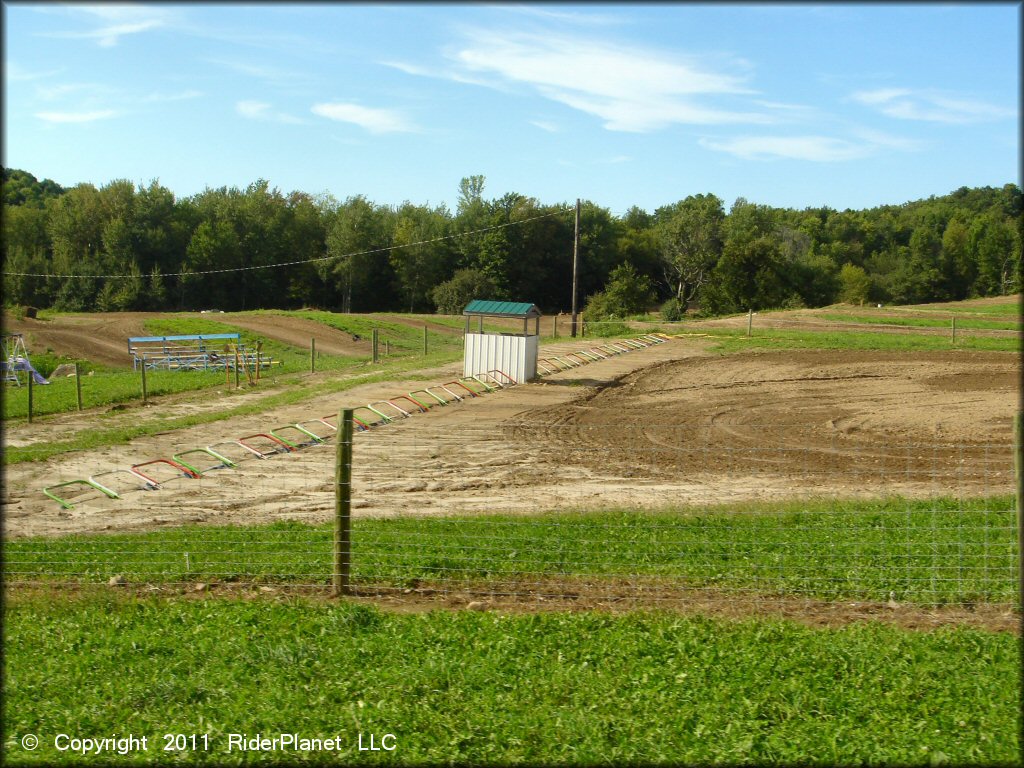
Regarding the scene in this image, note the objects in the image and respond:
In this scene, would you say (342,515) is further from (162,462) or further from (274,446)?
(274,446)

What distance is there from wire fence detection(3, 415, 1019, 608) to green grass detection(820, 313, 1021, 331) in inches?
1103

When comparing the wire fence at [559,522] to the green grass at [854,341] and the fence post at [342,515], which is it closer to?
the fence post at [342,515]

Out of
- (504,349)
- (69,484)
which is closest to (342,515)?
(69,484)

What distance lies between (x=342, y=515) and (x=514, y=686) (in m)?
2.81

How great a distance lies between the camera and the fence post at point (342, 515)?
7.78m

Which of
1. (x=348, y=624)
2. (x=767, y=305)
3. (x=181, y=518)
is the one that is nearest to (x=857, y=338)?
(x=767, y=305)

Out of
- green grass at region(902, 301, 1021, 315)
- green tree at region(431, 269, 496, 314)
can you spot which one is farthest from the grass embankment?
green tree at region(431, 269, 496, 314)

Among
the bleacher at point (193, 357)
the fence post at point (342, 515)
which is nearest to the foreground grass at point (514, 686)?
the fence post at point (342, 515)

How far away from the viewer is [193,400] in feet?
76.3

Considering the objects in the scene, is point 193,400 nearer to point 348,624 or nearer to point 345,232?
point 348,624

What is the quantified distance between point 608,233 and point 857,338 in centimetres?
3977

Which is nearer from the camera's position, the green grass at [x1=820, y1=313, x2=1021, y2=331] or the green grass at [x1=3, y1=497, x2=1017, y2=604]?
the green grass at [x1=3, y1=497, x2=1017, y2=604]

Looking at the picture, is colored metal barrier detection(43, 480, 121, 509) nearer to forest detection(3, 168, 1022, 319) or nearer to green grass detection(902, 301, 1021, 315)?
forest detection(3, 168, 1022, 319)

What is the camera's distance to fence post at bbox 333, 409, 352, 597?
778 cm
